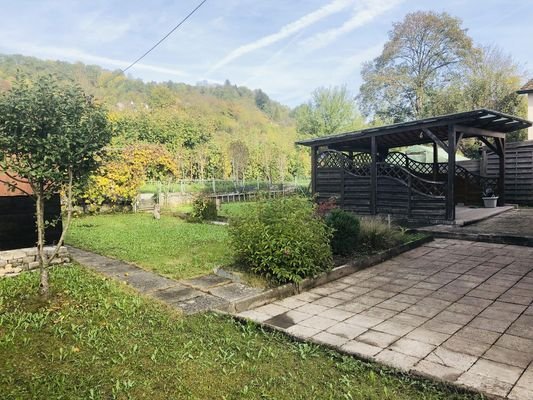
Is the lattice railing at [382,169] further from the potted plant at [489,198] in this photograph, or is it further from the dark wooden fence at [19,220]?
the dark wooden fence at [19,220]

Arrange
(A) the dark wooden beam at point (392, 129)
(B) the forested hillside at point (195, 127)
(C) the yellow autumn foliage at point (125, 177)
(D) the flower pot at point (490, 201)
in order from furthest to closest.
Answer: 1. (B) the forested hillside at point (195, 127)
2. (C) the yellow autumn foliage at point (125, 177)
3. (D) the flower pot at point (490, 201)
4. (A) the dark wooden beam at point (392, 129)

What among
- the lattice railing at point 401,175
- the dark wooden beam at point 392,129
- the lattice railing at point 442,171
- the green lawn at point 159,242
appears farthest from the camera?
the lattice railing at point 442,171

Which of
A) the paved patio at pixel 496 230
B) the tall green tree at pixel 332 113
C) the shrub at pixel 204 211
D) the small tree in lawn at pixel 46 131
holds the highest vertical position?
the tall green tree at pixel 332 113

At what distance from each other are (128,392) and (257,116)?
47.6 metres

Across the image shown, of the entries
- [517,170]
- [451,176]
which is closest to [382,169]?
[451,176]

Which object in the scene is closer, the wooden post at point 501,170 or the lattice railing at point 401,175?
the lattice railing at point 401,175

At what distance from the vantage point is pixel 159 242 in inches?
296

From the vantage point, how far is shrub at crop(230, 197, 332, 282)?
14.7ft

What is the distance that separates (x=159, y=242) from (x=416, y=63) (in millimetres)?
28246

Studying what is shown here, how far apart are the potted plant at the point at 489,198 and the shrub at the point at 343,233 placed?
7404 millimetres

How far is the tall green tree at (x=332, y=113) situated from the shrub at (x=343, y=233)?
3231cm

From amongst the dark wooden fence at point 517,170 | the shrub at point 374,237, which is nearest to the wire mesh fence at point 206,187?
the dark wooden fence at point 517,170

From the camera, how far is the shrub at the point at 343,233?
5746 mm

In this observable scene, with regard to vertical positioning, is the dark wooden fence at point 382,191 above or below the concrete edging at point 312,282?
above
